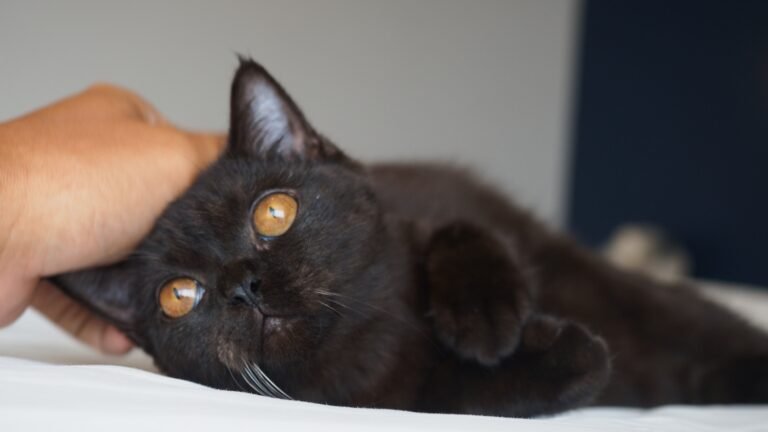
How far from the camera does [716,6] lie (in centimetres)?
376

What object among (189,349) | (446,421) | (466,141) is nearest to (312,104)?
(466,141)

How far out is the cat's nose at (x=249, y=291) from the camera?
3.12 ft

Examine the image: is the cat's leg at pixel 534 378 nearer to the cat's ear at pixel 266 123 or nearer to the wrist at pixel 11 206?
the cat's ear at pixel 266 123

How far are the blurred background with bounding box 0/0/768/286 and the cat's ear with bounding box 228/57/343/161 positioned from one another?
1.38 m

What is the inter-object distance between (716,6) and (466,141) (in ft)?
4.82

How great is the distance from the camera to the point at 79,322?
1.31m

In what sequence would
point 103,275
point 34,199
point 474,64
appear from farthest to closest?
point 474,64, point 103,275, point 34,199

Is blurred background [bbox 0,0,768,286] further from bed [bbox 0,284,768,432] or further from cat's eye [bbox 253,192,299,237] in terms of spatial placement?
bed [bbox 0,284,768,432]

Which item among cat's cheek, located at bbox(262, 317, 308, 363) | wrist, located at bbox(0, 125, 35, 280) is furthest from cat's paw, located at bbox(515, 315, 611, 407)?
wrist, located at bbox(0, 125, 35, 280)

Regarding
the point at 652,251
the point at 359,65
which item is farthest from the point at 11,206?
the point at 652,251

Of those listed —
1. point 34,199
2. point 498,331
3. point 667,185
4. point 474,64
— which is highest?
point 34,199

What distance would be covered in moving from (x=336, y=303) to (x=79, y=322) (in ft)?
1.83

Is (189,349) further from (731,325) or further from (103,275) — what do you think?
(731,325)

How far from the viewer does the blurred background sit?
8.71 ft
